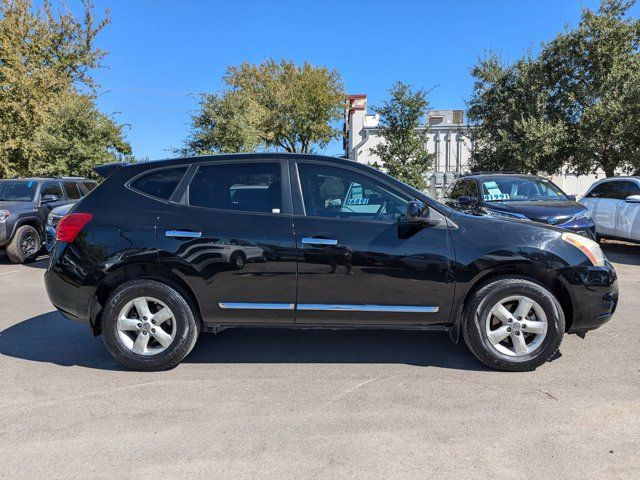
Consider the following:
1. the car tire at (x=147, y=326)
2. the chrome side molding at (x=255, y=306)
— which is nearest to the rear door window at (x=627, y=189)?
the chrome side molding at (x=255, y=306)

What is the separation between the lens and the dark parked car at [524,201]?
775 cm

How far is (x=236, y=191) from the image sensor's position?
4.09m

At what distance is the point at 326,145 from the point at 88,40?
21750 millimetres

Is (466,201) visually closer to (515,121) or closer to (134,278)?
(134,278)

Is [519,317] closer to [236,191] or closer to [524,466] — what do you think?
[524,466]

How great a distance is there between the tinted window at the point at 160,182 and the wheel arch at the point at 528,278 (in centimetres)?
264

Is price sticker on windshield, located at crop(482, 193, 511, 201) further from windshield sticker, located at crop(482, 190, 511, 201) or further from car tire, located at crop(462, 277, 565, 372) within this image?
car tire, located at crop(462, 277, 565, 372)

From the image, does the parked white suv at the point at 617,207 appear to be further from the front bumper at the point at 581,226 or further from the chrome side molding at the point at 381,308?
the chrome side molding at the point at 381,308

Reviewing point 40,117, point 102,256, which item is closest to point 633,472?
point 102,256

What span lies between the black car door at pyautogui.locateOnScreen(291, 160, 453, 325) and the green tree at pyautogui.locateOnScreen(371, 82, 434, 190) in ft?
31.4

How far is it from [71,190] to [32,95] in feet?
30.3

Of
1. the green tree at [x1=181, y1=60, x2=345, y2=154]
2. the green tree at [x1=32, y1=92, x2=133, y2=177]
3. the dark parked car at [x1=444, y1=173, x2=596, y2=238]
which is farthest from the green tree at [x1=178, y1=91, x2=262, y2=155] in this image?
the green tree at [x1=181, y1=60, x2=345, y2=154]

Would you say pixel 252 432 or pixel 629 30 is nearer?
pixel 252 432

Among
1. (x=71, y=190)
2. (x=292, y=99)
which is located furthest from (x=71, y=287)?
(x=292, y=99)
